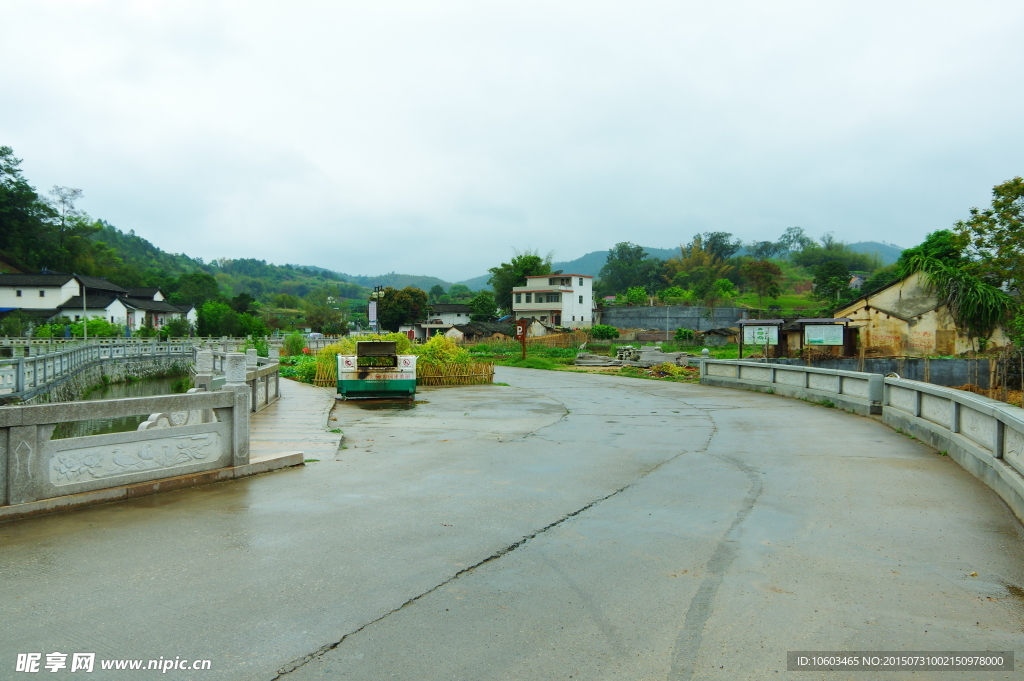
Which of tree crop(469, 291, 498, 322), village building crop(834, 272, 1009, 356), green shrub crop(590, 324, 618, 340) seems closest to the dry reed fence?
village building crop(834, 272, 1009, 356)

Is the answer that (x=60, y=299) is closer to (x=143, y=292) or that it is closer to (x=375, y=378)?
(x=143, y=292)

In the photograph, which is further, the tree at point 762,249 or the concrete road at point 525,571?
the tree at point 762,249

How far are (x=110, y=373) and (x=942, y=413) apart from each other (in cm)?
4458

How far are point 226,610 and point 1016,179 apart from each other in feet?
123

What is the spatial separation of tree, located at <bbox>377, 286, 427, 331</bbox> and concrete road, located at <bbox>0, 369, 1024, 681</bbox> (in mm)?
82262

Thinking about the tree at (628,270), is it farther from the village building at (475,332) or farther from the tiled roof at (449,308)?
the village building at (475,332)

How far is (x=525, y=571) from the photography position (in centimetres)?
509

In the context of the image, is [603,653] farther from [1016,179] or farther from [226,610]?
[1016,179]

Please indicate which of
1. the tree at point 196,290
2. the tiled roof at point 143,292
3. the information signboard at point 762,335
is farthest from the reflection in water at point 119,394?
the tree at point 196,290

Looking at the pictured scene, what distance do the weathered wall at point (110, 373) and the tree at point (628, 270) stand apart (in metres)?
81.3

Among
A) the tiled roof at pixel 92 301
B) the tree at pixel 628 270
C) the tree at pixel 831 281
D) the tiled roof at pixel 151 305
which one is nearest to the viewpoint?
the tiled roof at pixel 92 301

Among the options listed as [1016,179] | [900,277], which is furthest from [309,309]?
[1016,179]

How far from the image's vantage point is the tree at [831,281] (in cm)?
8112

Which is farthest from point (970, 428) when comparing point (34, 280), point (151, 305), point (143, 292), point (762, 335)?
point (143, 292)
